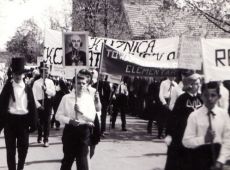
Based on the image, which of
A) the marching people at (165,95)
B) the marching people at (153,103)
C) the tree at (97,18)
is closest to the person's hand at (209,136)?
the marching people at (165,95)

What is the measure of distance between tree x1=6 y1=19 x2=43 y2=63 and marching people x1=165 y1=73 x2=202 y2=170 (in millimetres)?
66125

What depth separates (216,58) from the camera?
7.72 m

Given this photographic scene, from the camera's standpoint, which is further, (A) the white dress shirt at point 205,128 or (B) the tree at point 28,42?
(B) the tree at point 28,42

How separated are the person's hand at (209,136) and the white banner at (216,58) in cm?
180

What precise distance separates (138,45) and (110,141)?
278cm

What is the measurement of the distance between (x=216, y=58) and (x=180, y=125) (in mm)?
1744

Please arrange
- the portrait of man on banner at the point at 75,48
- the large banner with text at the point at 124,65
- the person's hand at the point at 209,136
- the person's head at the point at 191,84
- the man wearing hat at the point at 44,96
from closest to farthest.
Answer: the person's hand at the point at 209,136, the person's head at the point at 191,84, the portrait of man on banner at the point at 75,48, the large banner with text at the point at 124,65, the man wearing hat at the point at 44,96

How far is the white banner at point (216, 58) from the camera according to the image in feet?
24.4

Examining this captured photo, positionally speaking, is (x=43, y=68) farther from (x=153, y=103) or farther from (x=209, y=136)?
(x=209, y=136)

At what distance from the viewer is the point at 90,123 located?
7.72 metres

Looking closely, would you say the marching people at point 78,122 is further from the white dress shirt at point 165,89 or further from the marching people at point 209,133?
the white dress shirt at point 165,89

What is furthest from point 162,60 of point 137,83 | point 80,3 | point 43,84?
point 80,3

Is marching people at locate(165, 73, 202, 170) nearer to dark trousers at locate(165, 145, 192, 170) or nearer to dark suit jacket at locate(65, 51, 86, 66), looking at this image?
dark trousers at locate(165, 145, 192, 170)

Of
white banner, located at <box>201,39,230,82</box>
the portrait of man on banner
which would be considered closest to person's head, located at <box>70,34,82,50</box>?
the portrait of man on banner
